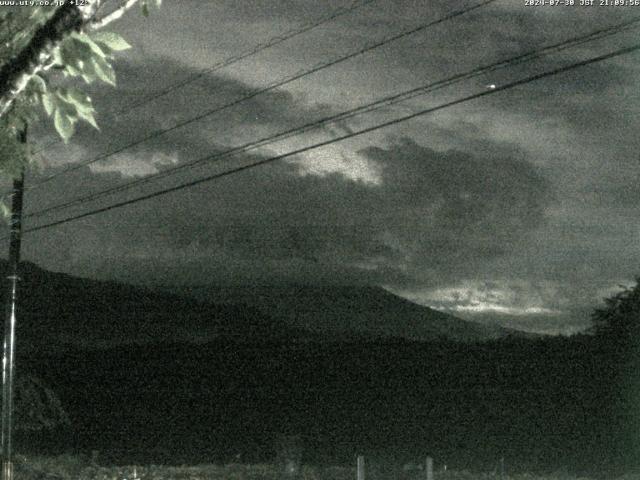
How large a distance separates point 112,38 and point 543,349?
38289mm

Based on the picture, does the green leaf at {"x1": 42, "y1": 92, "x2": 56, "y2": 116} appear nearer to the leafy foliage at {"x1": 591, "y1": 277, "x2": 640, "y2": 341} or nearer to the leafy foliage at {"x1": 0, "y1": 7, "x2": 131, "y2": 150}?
the leafy foliage at {"x1": 0, "y1": 7, "x2": 131, "y2": 150}

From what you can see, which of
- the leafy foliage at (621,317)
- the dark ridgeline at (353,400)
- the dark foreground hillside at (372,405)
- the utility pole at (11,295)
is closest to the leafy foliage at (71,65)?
the utility pole at (11,295)

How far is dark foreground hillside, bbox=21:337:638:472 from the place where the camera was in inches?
1531

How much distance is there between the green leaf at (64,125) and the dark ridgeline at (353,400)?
24.4m

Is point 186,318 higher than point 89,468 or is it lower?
higher

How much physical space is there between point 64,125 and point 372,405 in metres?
40.9

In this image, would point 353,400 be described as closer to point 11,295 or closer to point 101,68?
point 11,295

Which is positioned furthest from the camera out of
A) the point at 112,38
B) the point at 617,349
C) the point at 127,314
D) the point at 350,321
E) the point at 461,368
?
the point at 350,321

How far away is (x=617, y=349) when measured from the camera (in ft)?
138

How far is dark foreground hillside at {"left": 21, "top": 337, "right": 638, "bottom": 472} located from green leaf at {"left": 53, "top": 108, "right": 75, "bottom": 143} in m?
29.1

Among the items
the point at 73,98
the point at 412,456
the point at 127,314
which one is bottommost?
the point at 412,456

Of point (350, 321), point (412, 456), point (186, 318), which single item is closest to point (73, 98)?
point (412, 456)

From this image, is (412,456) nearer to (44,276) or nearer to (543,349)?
(543,349)

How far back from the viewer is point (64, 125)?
5770 millimetres
